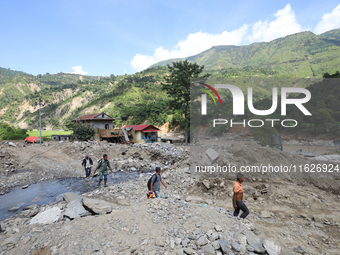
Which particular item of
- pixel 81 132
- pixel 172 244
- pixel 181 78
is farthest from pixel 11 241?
A: pixel 181 78

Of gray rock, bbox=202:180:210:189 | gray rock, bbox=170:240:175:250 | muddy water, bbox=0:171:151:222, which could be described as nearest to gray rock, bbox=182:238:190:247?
gray rock, bbox=170:240:175:250

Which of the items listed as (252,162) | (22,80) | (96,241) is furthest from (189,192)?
(22,80)

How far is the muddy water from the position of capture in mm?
8445

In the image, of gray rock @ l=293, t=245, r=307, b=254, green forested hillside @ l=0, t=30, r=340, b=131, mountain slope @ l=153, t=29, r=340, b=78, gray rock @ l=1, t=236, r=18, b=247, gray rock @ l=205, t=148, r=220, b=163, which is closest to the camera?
gray rock @ l=1, t=236, r=18, b=247

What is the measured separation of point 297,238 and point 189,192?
15.8 feet

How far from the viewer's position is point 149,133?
92.3 feet

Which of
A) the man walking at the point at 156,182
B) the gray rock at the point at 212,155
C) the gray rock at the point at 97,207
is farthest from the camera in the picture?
the gray rock at the point at 212,155

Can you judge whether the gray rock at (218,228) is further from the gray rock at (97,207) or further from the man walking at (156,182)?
the gray rock at (97,207)

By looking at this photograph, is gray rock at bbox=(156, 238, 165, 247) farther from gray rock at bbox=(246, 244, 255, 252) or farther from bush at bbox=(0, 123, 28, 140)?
bush at bbox=(0, 123, 28, 140)

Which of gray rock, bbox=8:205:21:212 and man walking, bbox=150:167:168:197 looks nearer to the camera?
man walking, bbox=150:167:168:197

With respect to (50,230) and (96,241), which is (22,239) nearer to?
(50,230)

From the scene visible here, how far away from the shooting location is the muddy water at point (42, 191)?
8445 mm

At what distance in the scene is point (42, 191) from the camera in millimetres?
10297

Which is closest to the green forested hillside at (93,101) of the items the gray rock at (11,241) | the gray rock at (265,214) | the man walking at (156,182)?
the man walking at (156,182)
